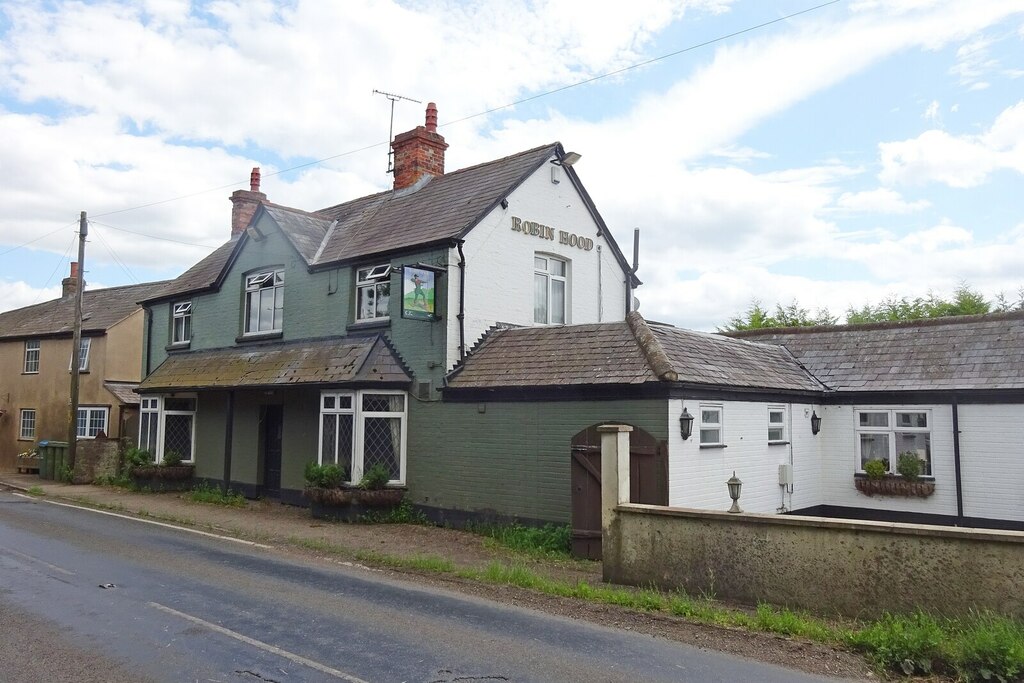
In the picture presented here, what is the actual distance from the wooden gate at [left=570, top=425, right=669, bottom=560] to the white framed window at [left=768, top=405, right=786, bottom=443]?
430 cm

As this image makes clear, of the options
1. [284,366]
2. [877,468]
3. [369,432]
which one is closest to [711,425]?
[877,468]

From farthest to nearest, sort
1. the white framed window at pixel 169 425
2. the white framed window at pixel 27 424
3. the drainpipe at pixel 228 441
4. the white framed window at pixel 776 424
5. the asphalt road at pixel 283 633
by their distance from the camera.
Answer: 1. the white framed window at pixel 27 424
2. the white framed window at pixel 169 425
3. the drainpipe at pixel 228 441
4. the white framed window at pixel 776 424
5. the asphalt road at pixel 283 633

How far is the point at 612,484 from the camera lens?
1040cm

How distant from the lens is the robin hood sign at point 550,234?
17.9m

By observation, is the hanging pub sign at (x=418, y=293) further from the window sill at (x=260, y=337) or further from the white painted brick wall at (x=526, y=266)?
the window sill at (x=260, y=337)

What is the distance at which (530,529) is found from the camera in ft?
45.0

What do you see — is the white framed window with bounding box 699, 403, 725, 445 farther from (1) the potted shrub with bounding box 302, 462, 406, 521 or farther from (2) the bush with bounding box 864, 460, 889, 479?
(1) the potted shrub with bounding box 302, 462, 406, 521

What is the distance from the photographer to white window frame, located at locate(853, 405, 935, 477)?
15.9 meters

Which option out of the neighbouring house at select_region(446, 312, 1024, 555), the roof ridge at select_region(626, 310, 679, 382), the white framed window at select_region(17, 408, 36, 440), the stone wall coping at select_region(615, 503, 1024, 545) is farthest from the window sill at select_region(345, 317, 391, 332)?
the white framed window at select_region(17, 408, 36, 440)

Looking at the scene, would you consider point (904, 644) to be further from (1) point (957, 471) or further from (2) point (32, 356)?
(2) point (32, 356)

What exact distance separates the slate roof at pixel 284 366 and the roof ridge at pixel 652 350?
4.98 m

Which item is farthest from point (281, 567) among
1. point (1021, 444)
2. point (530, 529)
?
point (1021, 444)

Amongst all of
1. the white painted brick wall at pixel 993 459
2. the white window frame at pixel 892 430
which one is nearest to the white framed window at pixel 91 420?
the white window frame at pixel 892 430

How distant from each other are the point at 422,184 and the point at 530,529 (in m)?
10.8
